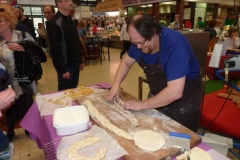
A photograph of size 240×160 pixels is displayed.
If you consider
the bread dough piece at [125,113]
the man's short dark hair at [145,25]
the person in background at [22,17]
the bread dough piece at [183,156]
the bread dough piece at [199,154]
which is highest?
the person in background at [22,17]

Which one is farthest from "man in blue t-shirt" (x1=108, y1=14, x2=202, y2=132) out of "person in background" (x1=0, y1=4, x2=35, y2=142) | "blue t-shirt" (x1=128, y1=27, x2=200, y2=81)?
"person in background" (x1=0, y1=4, x2=35, y2=142)

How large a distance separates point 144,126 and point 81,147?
0.40 m

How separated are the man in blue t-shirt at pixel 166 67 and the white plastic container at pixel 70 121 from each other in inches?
13.1

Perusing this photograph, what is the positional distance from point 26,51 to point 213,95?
7.93ft

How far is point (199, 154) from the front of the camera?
888 millimetres

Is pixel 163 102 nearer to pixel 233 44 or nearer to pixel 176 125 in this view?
pixel 176 125

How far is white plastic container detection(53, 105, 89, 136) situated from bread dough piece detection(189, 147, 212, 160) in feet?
1.99

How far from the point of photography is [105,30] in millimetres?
10953

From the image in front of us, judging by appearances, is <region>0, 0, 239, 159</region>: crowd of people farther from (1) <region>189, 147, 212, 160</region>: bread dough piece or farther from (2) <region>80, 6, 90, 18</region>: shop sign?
(2) <region>80, 6, 90, 18</region>: shop sign

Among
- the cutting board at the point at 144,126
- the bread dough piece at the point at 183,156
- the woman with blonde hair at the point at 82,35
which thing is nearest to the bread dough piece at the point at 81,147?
the cutting board at the point at 144,126

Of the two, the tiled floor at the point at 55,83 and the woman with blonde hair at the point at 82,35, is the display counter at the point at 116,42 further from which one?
the tiled floor at the point at 55,83

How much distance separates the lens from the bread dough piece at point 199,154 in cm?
87

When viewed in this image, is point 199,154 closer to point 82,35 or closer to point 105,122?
point 105,122

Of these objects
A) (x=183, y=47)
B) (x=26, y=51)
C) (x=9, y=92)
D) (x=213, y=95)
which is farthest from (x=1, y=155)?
(x=213, y=95)
